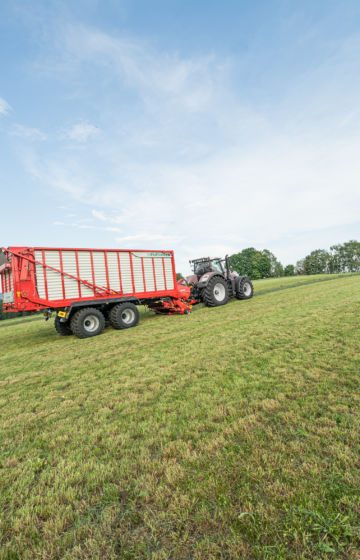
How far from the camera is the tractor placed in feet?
41.4

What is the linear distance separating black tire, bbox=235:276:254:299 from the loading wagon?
482 cm

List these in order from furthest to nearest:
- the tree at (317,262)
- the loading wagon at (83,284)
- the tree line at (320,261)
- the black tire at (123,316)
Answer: the tree at (317,262), the tree line at (320,261), the black tire at (123,316), the loading wagon at (83,284)

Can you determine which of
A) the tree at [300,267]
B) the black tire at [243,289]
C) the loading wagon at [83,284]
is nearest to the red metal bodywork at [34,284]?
the loading wagon at [83,284]

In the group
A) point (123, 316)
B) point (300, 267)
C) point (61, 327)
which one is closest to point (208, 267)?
point (123, 316)

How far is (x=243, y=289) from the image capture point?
1460 cm

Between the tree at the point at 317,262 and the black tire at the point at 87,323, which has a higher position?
the tree at the point at 317,262

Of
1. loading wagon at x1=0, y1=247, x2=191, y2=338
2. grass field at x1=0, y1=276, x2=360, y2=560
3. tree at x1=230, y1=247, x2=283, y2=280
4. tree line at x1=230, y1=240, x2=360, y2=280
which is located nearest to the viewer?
grass field at x1=0, y1=276, x2=360, y2=560

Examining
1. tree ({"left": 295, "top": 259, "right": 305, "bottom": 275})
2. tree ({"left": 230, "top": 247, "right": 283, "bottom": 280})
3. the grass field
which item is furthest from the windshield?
tree ({"left": 295, "top": 259, "right": 305, "bottom": 275})

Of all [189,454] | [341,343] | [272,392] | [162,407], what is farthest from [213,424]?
[341,343]

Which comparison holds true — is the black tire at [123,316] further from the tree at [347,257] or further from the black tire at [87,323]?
the tree at [347,257]

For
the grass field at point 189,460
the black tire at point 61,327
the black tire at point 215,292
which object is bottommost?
the grass field at point 189,460

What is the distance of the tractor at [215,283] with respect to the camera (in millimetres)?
12617

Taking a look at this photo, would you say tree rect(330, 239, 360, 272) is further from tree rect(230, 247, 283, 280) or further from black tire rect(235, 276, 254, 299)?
black tire rect(235, 276, 254, 299)

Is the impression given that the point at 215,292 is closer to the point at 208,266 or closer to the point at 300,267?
the point at 208,266
